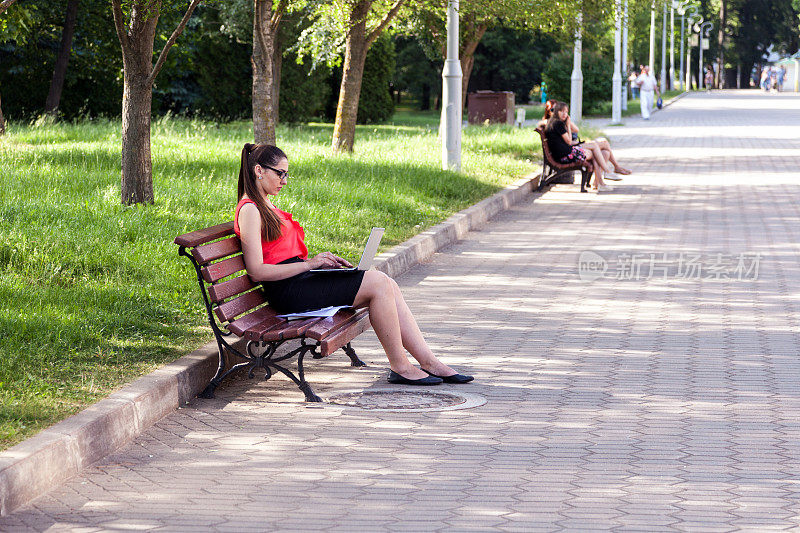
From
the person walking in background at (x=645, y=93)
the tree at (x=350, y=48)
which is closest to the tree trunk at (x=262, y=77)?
the tree at (x=350, y=48)

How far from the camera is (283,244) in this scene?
712 centimetres

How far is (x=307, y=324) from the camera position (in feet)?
22.0

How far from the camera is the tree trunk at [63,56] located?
90.0ft

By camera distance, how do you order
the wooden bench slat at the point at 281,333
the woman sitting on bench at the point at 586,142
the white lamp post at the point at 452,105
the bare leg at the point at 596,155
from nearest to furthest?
the wooden bench slat at the point at 281,333, the white lamp post at the point at 452,105, the bare leg at the point at 596,155, the woman sitting on bench at the point at 586,142

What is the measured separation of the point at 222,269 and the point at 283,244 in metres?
0.44

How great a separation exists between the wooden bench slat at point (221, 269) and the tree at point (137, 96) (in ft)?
17.1

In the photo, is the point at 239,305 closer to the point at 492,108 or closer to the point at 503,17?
the point at 503,17

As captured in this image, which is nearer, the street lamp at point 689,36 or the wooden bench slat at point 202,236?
the wooden bench slat at point 202,236

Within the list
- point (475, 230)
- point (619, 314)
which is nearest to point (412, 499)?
point (619, 314)

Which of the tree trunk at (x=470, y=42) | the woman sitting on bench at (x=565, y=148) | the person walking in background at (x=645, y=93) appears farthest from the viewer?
the person walking in background at (x=645, y=93)

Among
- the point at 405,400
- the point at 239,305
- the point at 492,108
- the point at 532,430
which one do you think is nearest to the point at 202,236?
the point at 239,305

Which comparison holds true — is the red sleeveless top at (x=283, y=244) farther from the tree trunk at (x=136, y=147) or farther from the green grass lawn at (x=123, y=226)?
the tree trunk at (x=136, y=147)

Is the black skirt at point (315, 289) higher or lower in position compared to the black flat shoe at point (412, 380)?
higher

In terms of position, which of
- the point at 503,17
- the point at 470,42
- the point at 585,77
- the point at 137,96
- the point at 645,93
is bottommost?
the point at 137,96
